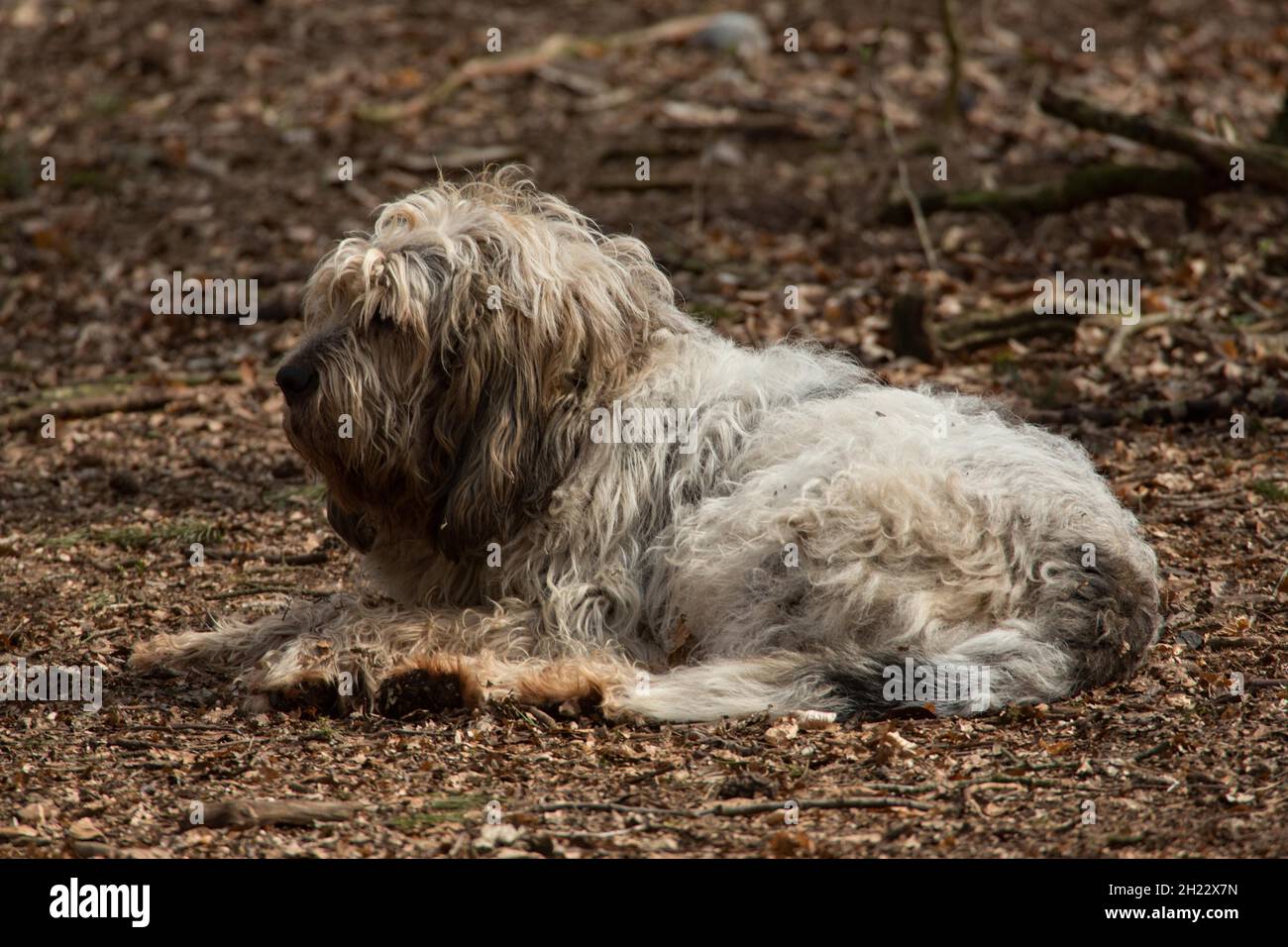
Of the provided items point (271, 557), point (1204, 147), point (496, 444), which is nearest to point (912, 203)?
point (1204, 147)

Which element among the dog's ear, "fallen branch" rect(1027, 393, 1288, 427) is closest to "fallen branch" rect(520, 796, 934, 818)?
the dog's ear

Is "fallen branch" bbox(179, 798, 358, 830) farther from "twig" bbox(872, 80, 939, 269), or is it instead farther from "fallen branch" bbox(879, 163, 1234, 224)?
"fallen branch" bbox(879, 163, 1234, 224)

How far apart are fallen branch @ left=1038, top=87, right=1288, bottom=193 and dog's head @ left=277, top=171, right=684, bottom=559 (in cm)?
505

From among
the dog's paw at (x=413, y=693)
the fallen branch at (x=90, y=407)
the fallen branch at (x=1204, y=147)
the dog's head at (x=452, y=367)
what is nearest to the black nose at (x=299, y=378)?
the dog's head at (x=452, y=367)

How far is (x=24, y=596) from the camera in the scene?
6.87 metres

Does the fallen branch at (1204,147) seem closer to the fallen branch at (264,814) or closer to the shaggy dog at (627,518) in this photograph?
the shaggy dog at (627,518)

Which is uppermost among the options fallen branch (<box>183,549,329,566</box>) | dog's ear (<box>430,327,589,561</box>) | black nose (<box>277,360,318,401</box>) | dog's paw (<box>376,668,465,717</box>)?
black nose (<box>277,360,318,401</box>)

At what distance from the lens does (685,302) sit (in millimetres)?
7273

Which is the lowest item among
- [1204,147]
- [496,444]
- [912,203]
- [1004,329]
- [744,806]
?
[744,806]

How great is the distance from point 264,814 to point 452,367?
6.39ft

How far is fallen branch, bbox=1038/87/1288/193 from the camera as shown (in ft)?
31.7

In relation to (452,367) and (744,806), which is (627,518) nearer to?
(452,367)
